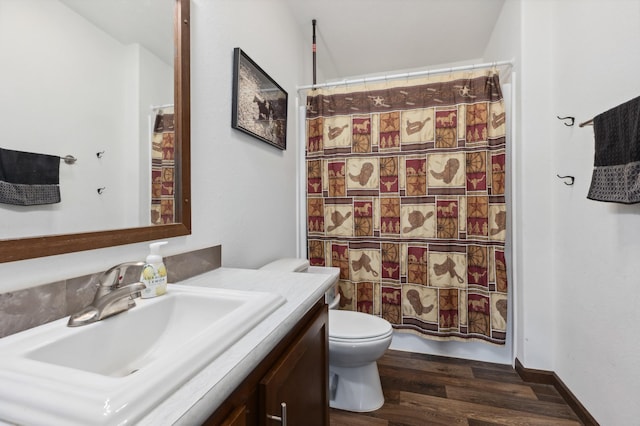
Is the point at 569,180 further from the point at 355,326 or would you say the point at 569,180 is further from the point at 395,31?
the point at 395,31

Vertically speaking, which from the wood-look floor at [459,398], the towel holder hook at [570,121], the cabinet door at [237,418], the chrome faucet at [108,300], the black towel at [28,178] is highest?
the towel holder hook at [570,121]

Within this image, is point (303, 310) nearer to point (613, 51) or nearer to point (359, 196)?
point (359, 196)

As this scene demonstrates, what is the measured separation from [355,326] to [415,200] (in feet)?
3.16

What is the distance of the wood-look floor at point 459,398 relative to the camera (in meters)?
1.43

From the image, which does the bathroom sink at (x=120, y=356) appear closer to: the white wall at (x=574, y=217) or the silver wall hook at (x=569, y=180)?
the white wall at (x=574, y=217)

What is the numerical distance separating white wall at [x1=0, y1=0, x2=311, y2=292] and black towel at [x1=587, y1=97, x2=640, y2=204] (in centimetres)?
156

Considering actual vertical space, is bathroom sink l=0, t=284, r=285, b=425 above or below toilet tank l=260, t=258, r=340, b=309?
above

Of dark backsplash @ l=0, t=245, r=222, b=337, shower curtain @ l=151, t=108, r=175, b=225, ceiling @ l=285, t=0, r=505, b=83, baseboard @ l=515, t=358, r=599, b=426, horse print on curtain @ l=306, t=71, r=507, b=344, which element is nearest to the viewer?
dark backsplash @ l=0, t=245, r=222, b=337

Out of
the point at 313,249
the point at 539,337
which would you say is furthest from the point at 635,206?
the point at 313,249

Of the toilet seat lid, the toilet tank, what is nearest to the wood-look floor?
the toilet seat lid

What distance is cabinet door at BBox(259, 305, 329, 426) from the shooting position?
63 centimetres

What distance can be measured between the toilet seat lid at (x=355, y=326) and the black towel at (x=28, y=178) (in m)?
1.25

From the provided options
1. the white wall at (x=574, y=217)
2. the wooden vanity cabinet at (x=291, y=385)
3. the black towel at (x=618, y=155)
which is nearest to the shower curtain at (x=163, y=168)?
the wooden vanity cabinet at (x=291, y=385)

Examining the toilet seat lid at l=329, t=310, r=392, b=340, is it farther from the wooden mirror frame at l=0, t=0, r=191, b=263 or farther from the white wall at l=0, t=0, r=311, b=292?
the wooden mirror frame at l=0, t=0, r=191, b=263
